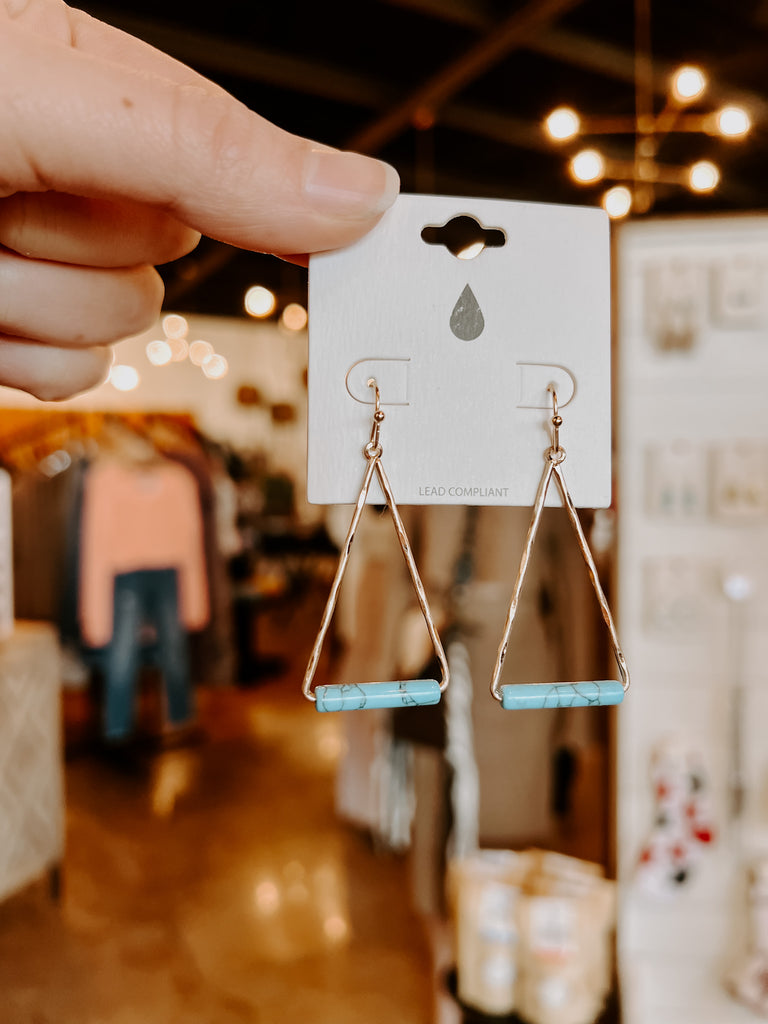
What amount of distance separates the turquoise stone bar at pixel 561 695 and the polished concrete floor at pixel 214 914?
173cm

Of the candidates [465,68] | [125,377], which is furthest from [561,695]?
[125,377]

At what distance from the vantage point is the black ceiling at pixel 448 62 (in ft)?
9.45

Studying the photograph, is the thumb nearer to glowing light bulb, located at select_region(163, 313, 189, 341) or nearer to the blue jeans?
the blue jeans

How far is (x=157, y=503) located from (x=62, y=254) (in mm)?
2581

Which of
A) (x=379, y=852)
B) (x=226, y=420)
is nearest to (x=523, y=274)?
(x=379, y=852)

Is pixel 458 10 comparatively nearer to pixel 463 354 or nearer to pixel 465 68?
pixel 465 68

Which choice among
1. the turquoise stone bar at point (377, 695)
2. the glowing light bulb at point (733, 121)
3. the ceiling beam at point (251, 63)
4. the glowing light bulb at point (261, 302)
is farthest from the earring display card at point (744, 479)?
the ceiling beam at point (251, 63)

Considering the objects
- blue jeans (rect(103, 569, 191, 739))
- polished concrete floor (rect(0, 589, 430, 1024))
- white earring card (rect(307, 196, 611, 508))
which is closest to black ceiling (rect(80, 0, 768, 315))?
blue jeans (rect(103, 569, 191, 739))

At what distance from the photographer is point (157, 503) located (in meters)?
3.08

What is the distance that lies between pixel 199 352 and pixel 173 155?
550 centimetres

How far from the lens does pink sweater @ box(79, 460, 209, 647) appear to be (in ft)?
9.66

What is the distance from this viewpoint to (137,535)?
3064 millimetres

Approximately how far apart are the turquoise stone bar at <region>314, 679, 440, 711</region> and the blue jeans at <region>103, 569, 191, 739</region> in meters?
2.77

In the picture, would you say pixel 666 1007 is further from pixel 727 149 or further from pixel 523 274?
pixel 727 149
